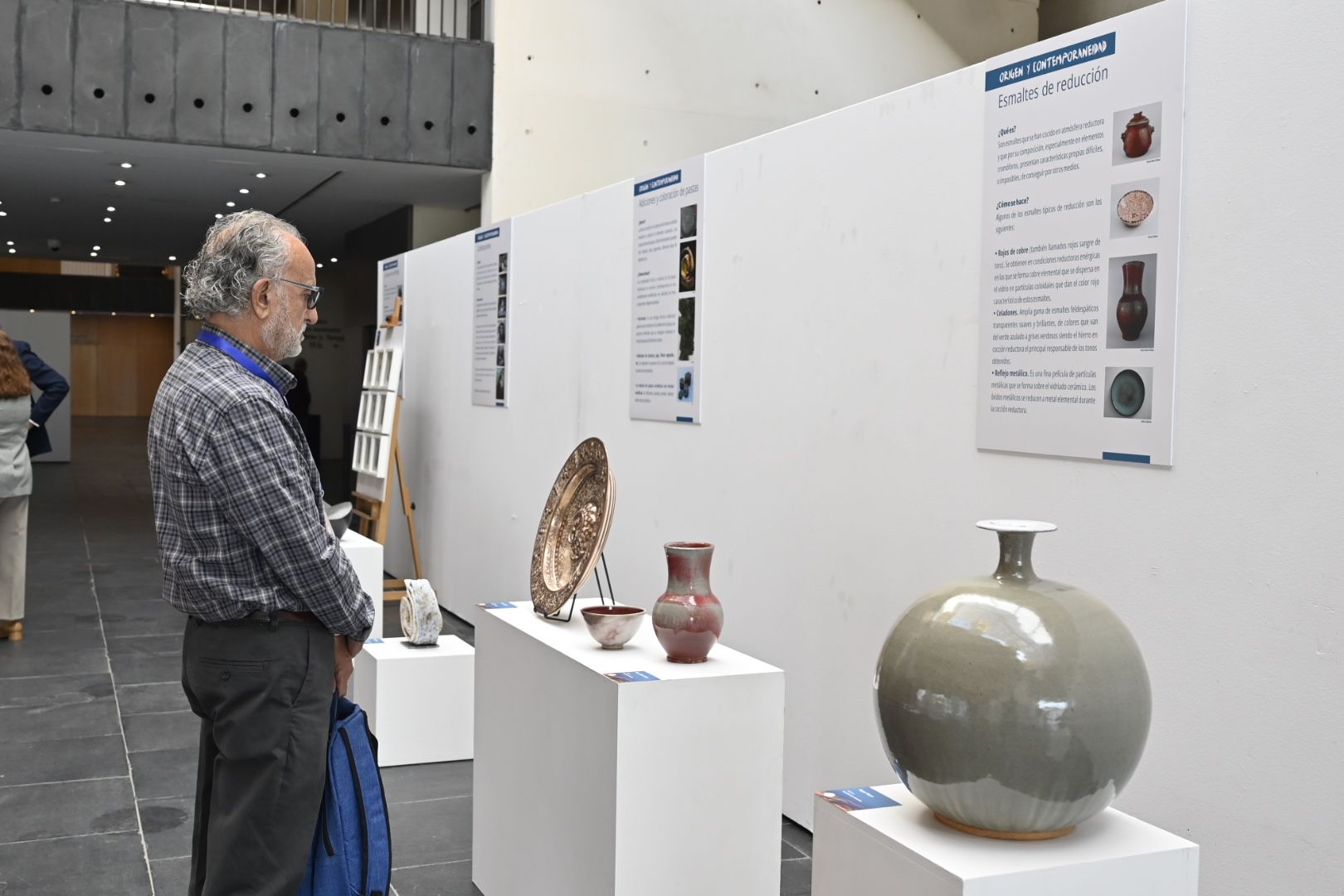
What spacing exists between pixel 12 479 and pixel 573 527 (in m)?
4.00

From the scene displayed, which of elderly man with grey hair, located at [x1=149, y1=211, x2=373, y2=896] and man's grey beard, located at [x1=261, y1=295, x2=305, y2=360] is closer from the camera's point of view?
elderly man with grey hair, located at [x1=149, y1=211, x2=373, y2=896]

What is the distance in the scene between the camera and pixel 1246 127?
2.40 metres

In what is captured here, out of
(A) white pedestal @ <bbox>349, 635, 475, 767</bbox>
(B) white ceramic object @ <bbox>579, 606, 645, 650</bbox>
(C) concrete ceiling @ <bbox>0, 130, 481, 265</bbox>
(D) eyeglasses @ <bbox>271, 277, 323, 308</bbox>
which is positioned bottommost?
(A) white pedestal @ <bbox>349, 635, 475, 767</bbox>

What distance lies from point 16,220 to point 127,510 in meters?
6.31

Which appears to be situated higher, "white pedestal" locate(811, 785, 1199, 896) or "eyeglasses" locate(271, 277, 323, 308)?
"eyeglasses" locate(271, 277, 323, 308)

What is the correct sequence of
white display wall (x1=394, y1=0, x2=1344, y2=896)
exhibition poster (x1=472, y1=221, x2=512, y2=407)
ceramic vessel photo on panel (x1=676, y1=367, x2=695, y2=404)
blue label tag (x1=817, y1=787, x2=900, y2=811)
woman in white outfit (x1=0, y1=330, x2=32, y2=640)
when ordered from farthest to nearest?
exhibition poster (x1=472, y1=221, x2=512, y2=407) → woman in white outfit (x1=0, y1=330, x2=32, y2=640) → ceramic vessel photo on panel (x1=676, y1=367, x2=695, y2=404) → white display wall (x1=394, y1=0, x2=1344, y2=896) → blue label tag (x1=817, y1=787, x2=900, y2=811)

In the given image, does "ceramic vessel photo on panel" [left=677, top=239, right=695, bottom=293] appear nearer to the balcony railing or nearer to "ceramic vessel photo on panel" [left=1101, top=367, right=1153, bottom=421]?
"ceramic vessel photo on panel" [left=1101, top=367, right=1153, bottom=421]

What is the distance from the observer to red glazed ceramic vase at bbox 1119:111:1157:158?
8.60 feet

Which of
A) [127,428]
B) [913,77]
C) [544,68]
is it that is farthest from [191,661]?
Answer: [127,428]

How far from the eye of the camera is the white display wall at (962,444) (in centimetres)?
229

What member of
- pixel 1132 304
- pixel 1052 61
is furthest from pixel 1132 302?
pixel 1052 61

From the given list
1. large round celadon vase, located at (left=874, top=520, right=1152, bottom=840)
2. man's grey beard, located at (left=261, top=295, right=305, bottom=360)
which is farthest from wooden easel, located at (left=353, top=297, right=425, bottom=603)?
large round celadon vase, located at (left=874, top=520, right=1152, bottom=840)

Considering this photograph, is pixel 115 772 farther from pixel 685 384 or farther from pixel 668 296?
pixel 668 296

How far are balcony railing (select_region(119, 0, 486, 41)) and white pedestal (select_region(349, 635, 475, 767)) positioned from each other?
6.56 metres
